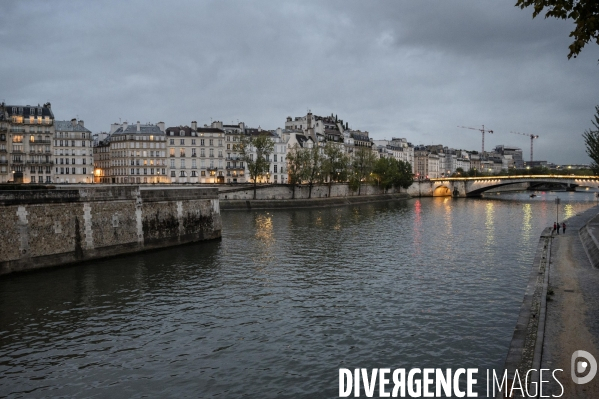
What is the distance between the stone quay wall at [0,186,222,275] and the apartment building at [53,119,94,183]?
71377 mm

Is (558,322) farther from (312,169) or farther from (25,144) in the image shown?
(25,144)

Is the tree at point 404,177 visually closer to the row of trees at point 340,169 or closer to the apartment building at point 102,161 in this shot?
the row of trees at point 340,169

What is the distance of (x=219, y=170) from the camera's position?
11431cm

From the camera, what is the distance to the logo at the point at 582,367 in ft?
40.3

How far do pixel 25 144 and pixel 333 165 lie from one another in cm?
6076

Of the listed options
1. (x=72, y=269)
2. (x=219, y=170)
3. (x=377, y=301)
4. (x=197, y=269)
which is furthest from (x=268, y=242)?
(x=219, y=170)

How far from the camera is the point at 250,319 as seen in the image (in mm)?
20781

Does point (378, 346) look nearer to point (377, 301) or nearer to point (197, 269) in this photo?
point (377, 301)

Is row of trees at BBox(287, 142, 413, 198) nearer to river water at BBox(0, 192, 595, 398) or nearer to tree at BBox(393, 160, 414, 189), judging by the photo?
tree at BBox(393, 160, 414, 189)

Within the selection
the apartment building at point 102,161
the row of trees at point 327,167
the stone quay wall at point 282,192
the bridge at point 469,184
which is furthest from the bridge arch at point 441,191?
the apartment building at point 102,161

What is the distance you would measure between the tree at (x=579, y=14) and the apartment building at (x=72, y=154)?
10453cm

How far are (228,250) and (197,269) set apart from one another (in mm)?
7960

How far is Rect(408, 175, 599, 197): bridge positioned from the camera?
113m

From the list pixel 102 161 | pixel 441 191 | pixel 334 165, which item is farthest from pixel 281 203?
pixel 441 191
